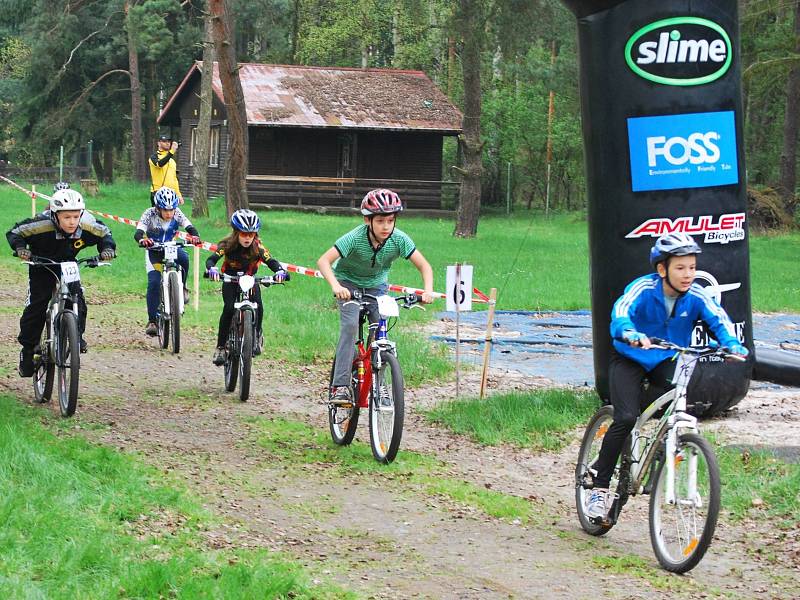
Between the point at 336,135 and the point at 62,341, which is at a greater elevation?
the point at 336,135

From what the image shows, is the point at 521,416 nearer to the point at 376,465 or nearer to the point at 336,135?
the point at 376,465

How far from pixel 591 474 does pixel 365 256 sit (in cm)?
265

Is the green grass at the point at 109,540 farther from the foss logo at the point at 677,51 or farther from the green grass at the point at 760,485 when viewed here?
the foss logo at the point at 677,51

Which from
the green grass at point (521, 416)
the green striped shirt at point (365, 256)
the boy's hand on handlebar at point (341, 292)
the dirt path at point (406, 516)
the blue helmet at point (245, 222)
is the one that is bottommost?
the dirt path at point (406, 516)

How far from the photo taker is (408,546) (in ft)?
21.9

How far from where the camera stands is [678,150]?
33.2 feet

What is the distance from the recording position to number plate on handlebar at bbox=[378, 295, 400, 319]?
27.8ft

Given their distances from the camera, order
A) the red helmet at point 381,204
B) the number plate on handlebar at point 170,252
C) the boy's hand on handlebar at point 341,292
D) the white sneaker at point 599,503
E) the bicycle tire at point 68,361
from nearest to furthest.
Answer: the white sneaker at point 599,503 → the boy's hand on handlebar at point 341,292 → the red helmet at point 381,204 → the bicycle tire at point 68,361 → the number plate on handlebar at point 170,252

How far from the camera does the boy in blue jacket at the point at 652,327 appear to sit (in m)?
6.40

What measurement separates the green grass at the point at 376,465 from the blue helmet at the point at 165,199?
179 inches

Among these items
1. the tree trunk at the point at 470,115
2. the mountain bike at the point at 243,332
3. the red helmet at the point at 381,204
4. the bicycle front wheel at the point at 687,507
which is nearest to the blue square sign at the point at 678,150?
the red helmet at the point at 381,204

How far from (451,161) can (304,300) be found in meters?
41.5

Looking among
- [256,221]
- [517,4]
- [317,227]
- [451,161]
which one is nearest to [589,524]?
[256,221]

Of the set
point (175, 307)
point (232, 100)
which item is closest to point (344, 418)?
point (175, 307)
